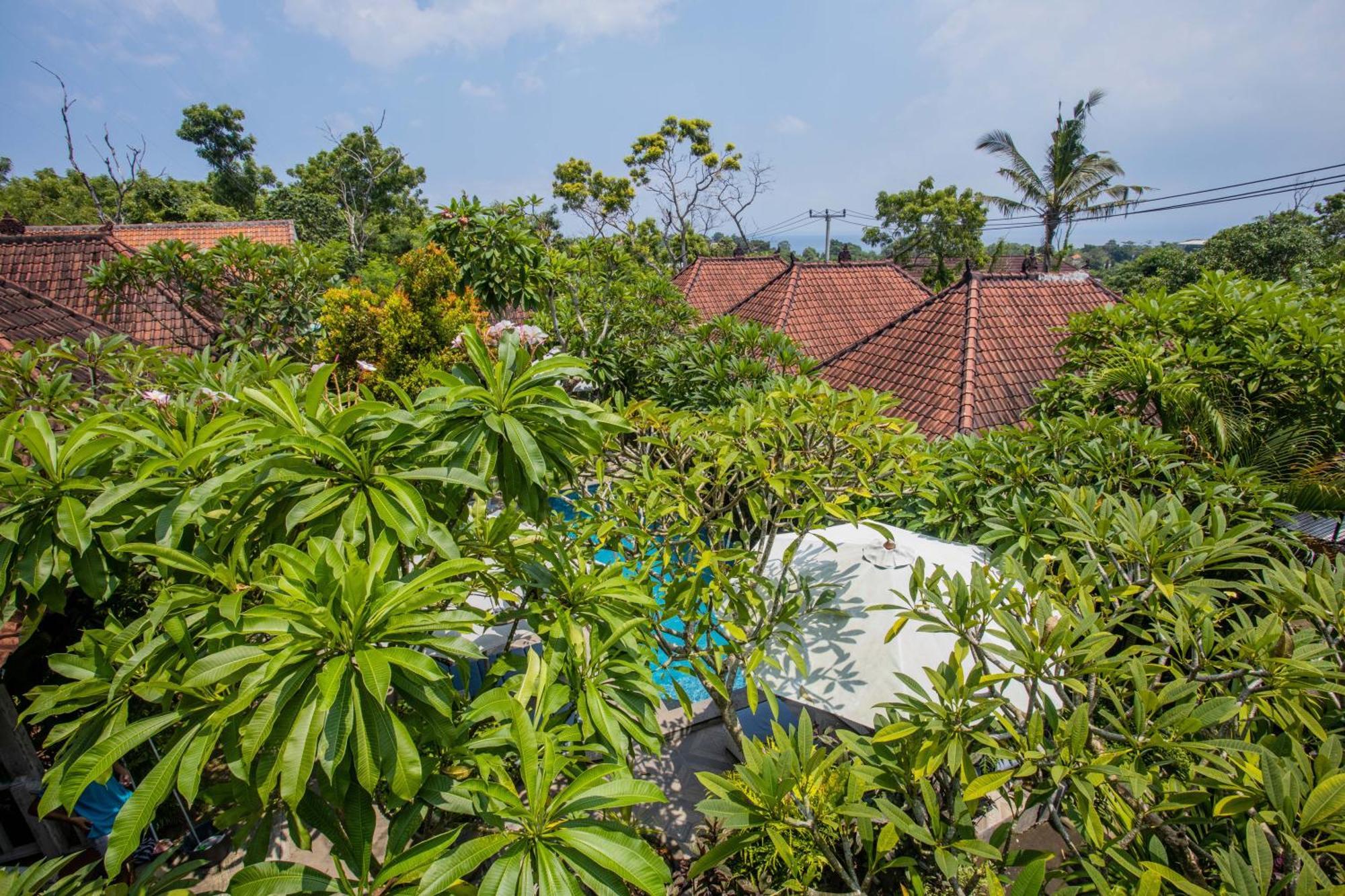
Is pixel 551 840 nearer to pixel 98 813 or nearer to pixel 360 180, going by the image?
pixel 98 813

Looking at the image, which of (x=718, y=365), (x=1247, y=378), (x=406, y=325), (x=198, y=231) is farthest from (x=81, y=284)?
(x=1247, y=378)

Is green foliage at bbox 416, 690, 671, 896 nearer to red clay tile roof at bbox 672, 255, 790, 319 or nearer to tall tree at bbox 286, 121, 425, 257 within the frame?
red clay tile roof at bbox 672, 255, 790, 319

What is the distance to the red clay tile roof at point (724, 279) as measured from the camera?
1709 centimetres

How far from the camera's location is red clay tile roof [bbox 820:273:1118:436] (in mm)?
7871

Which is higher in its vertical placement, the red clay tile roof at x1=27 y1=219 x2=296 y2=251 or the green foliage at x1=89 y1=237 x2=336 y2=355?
the red clay tile roof at x1=27 y1=219 x2=296 y2=251

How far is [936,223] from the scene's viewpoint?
27562 millimetres

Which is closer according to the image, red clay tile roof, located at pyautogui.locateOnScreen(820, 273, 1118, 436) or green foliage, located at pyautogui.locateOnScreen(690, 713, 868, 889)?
green foliage, located at pyautogui.locateOnScreen(690, 713, 868, 889)

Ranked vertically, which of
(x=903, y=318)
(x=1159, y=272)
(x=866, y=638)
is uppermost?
(x=1159, y=272)

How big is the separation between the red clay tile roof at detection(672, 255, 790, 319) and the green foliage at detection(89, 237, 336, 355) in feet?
34.2

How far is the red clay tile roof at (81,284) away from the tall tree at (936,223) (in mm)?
27494

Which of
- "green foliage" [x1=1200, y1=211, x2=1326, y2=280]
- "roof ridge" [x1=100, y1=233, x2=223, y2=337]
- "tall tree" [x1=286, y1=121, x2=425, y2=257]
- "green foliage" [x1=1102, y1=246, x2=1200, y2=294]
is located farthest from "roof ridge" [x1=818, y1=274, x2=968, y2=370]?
"tall tree" [x1=286, y1=121, x2=425, y2=257]

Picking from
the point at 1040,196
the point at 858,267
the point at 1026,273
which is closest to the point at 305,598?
the point at 1026,273

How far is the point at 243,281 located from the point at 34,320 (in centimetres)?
243

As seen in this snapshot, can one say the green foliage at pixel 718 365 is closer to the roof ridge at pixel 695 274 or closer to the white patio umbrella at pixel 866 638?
the white patio umbrella at pixel 866 638
